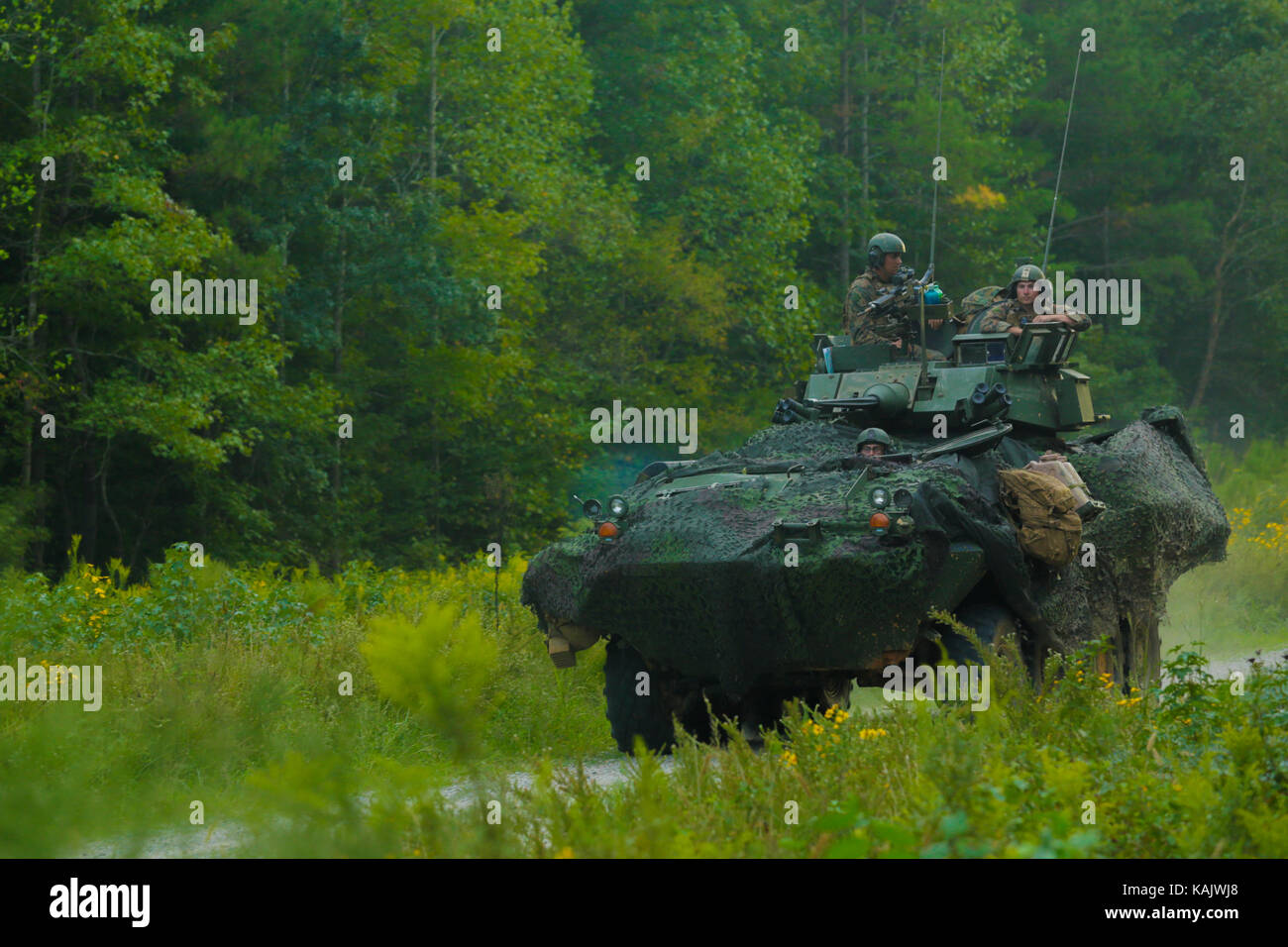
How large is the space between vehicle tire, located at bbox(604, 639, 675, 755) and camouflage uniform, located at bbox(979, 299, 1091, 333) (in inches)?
137

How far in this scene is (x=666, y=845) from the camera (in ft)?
18.4

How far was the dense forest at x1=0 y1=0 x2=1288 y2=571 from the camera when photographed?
19781 millimetres

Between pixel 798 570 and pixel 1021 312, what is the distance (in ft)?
12.9

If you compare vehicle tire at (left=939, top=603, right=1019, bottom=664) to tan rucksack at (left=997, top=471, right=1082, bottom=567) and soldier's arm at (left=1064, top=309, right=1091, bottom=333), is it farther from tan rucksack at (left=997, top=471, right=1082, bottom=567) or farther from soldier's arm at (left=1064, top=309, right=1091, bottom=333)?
soldier's arm at (left=1064, top=309, right=1091, bottom=333)

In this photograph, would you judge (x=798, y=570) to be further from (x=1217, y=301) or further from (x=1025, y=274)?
(x=1217, y=301)

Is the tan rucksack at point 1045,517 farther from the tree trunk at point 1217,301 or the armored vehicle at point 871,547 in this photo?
the tree trunk at point 1217,301

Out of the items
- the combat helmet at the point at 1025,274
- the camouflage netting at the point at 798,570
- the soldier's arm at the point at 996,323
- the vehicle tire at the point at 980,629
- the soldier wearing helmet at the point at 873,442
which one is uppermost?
the combat helmet at the point at 1025,274

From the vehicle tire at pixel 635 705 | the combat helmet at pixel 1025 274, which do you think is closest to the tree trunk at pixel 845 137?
the combat helmet at pixel 1025 274

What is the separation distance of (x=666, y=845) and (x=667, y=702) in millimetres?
5075

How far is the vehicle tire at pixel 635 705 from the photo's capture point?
1061cm

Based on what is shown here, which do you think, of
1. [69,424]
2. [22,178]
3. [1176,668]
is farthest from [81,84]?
[1176,668]

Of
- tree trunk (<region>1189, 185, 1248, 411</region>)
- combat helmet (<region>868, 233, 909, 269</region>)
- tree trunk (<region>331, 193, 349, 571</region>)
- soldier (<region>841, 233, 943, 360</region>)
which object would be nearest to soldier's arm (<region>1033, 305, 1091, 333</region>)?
soldier (<region>841, 233, 943, 360</region>)

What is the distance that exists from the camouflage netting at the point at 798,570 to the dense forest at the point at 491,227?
7.43 meters
